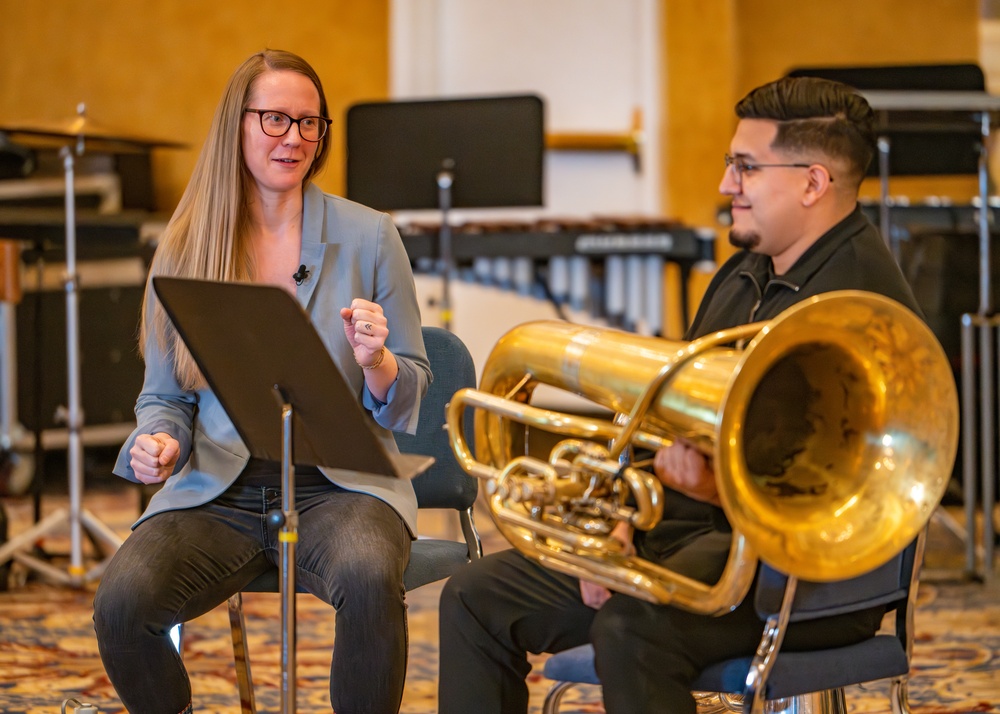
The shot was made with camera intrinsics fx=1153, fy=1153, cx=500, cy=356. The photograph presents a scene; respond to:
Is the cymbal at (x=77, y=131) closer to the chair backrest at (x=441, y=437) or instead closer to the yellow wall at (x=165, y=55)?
the chair backrest at (x=441, y=437)

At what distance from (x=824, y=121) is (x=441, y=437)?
3.07 feet

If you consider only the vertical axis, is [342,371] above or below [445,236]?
below

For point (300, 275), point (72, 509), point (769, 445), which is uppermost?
point (300, 275)

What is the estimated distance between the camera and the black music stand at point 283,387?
61.1 inches

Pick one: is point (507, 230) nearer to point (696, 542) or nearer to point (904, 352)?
point (696, 542)

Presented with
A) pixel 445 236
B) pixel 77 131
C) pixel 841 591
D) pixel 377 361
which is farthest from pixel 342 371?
pixel 445 236

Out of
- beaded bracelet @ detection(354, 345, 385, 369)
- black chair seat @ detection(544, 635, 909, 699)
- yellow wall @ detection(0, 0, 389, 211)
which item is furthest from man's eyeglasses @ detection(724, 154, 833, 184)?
yellow wall @ detection(0, 0, 389, 211)

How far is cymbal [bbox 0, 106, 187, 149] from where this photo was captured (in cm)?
349

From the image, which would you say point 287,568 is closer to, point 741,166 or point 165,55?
point 741,166

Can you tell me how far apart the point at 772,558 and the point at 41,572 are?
305cm

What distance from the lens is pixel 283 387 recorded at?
164 cm

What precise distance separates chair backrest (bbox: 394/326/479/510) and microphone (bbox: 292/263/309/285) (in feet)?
1.12

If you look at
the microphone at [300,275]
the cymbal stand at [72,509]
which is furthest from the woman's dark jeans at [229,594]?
the cymbal stand at [72,509]

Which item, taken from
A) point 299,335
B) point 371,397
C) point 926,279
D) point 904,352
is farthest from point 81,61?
point 904,352
